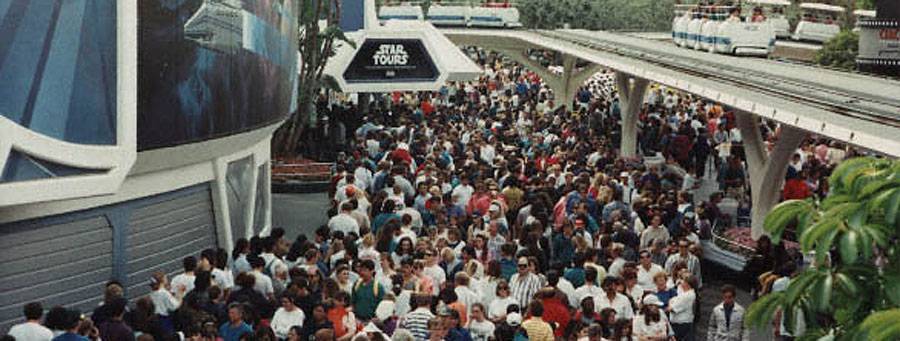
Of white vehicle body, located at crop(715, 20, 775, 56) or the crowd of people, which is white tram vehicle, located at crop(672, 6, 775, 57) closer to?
white vehicle body, located at crop(715, 20, 775, 56)

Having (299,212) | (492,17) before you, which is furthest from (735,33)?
(492,17)

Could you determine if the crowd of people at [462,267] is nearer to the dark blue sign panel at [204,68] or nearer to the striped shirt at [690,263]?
the striped shirt at [690,263]

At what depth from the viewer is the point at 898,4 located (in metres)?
33.2

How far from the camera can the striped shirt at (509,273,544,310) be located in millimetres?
15352

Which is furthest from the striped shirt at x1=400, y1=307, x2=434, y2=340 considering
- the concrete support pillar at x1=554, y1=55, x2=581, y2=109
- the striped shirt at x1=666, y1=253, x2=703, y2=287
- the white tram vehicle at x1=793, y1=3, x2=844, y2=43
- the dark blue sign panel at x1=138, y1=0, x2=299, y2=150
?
the white tram vehicle at x1=793, y1=3, x2=844, y2=43

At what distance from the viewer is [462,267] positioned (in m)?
16.4

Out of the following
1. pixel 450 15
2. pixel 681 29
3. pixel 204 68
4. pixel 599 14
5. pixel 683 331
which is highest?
pixel 204 68

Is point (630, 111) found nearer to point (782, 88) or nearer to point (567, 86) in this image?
point (782, 88)

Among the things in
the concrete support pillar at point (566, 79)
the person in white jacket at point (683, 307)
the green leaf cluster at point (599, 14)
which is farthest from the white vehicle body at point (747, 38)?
the green leaf cluster at point (599, 14)

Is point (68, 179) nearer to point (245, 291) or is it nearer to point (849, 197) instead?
point (245, 291)

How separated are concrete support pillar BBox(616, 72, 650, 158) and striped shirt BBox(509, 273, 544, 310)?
2314 cm

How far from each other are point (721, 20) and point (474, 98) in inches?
434

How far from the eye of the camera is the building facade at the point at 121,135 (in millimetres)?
13953

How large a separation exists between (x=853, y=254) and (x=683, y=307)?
836 centimetres
